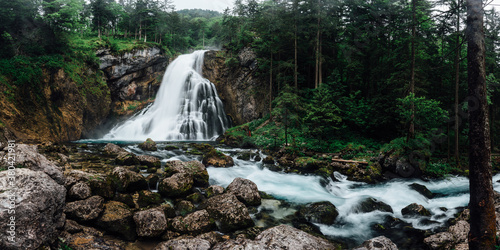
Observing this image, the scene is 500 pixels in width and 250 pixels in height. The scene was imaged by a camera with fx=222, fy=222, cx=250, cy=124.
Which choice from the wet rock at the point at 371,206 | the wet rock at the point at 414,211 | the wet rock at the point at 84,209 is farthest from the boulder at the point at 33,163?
the wet rock at the point at 414,211

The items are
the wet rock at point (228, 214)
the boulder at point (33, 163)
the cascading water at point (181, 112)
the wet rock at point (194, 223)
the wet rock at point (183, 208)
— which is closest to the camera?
the boulder at point (33, 163)

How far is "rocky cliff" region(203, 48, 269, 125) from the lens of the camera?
28.1 metres

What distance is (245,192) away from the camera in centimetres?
841

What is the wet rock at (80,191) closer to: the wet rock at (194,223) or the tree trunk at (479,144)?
the wet rock at (194,223)

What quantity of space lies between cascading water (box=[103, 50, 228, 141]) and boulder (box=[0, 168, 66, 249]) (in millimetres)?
20950

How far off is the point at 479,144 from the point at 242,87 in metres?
25.9

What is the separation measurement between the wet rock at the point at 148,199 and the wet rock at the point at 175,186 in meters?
0.32

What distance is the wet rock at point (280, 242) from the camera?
4.84 meters

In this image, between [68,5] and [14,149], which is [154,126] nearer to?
[68,5]

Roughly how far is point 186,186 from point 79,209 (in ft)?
10.9

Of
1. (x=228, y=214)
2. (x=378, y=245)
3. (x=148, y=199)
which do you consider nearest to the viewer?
(x=378, y=245)

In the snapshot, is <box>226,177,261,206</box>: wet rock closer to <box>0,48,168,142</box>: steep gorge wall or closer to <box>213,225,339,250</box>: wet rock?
<box>213,225,339,250</box>: wet rock

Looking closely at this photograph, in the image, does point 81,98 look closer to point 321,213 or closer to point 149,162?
point 149,162

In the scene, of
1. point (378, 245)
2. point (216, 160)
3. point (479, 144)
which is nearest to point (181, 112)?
point (216, 160)
